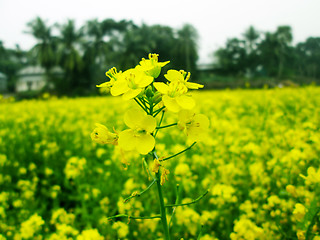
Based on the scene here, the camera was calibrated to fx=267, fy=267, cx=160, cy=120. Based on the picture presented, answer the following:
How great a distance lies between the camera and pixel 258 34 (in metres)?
45.2

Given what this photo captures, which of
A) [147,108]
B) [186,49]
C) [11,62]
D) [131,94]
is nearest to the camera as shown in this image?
[131,94]

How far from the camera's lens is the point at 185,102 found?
819 mm

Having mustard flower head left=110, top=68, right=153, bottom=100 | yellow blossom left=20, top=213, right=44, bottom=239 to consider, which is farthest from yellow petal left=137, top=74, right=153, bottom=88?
yellow blossom left=20, top=213, right=44, bottom=239

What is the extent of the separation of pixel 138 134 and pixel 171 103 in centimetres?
14

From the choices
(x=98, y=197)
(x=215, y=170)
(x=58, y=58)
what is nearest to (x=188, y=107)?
(x=215, y=170)

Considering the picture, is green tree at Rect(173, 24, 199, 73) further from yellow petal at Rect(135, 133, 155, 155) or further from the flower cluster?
yellow petal at Rect(135, 133, 155, 155)

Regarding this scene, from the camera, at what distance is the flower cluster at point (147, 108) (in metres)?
0.80

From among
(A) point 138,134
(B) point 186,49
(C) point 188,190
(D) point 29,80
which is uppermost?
(A) point 138,134

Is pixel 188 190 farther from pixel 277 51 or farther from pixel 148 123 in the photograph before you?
pixel 277 51

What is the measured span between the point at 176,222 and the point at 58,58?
2871cm

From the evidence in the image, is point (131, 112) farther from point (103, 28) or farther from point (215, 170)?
point (103, 28)

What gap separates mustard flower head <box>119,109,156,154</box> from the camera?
2.62 ft

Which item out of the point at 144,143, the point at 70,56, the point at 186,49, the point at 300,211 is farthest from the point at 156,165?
the point at 186,49

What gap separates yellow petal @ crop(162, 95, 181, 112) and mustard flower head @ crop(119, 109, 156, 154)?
6cm
